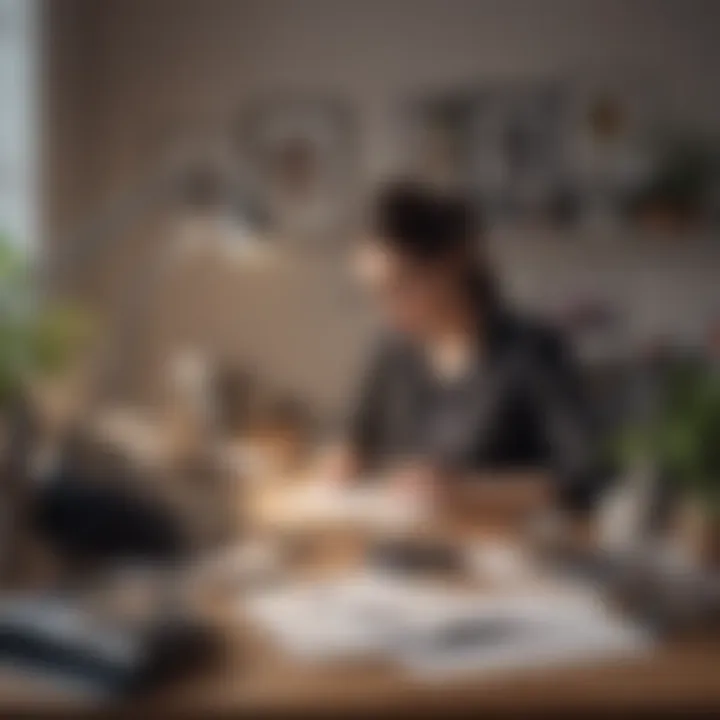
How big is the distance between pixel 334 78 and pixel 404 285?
0.18 metres

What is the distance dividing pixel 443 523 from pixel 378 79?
37 cm

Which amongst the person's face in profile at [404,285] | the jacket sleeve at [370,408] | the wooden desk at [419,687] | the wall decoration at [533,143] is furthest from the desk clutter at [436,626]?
the wall decoration at [533,143]

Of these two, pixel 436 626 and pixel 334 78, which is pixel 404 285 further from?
pixel 436 626

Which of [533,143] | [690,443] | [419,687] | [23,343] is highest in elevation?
[533,143]

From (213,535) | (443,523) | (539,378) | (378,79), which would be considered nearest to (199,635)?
(213,535)

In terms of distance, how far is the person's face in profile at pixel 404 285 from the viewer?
47.0 inches

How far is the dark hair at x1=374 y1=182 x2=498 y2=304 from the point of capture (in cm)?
119

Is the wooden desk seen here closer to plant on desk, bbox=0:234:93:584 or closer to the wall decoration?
plant on desk, bbox=0:234:93:584

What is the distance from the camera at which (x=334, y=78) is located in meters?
1.19

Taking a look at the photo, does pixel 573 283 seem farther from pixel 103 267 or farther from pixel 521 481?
pixel 103 267

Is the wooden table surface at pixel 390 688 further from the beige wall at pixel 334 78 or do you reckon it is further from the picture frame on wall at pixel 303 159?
the picture frame on wall at pixel 303 159

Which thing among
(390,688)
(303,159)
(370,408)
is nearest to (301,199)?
(303,159)

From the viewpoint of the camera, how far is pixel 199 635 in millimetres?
1182

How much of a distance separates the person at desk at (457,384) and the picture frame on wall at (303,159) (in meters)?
0.04
